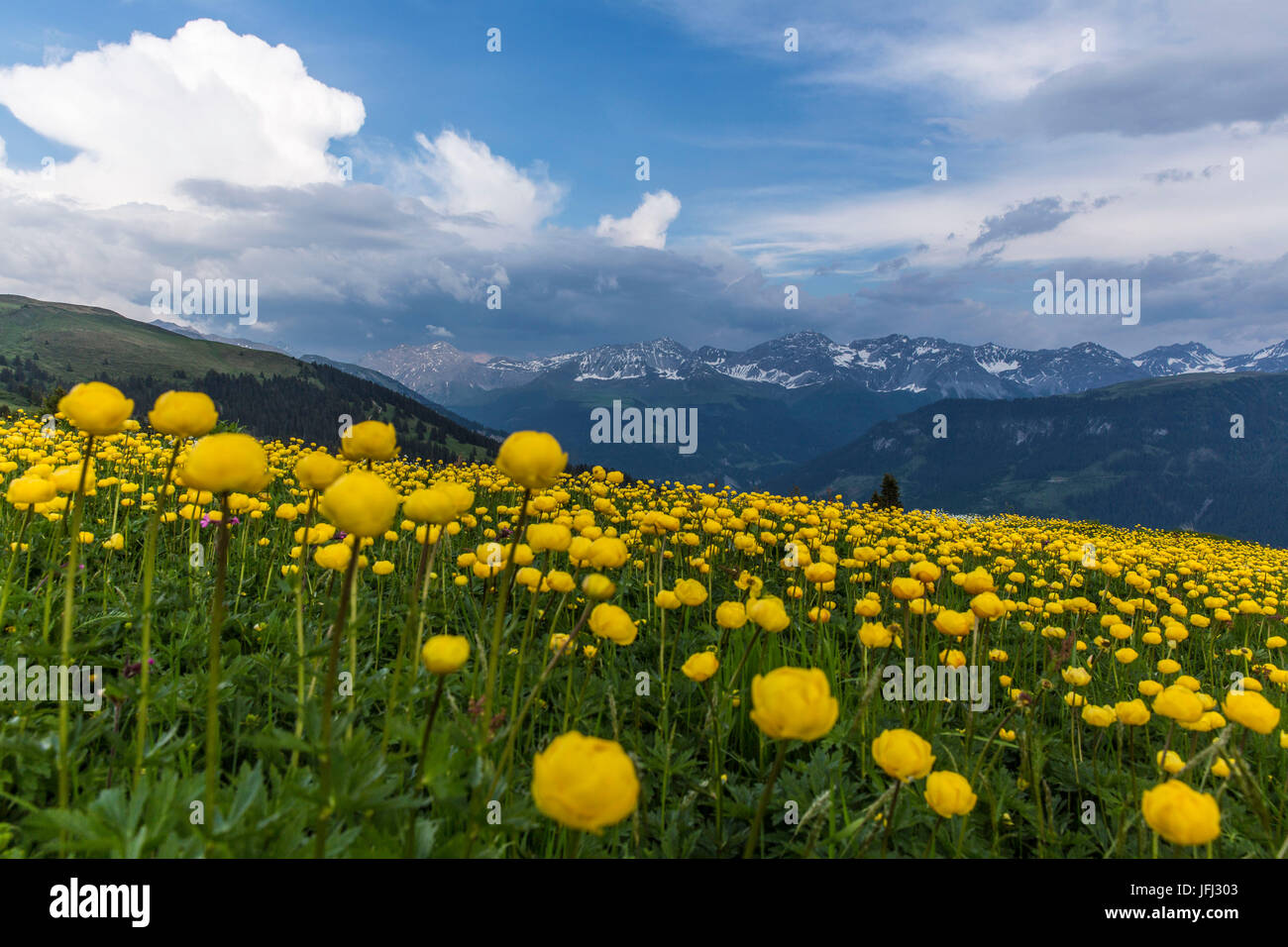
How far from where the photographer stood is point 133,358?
158000mm

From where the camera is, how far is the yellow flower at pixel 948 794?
173cm

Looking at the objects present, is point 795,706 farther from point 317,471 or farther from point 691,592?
point 317,471

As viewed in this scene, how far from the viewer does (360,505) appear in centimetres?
141

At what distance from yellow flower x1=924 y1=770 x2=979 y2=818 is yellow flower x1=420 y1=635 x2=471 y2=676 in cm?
137

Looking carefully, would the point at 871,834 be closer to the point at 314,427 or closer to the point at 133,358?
the point at 314,427

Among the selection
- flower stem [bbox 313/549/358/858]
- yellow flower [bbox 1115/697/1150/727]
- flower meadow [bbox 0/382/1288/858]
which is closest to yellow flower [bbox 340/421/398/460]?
flower meadow [bbox 0/382/1288/858]

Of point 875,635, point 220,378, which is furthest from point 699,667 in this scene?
point 220,378

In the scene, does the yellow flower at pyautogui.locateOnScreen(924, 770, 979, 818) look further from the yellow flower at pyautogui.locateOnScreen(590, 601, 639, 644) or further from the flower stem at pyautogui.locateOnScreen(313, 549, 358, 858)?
the flower stem at pyautogui.locateOnScreen(313, 549, 358, 858)

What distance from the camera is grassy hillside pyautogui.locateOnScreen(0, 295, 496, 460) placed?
95.6 m

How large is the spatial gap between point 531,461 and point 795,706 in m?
0.96

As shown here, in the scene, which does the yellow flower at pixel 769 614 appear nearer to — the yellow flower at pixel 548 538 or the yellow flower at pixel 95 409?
the yellow flower at pixel 548 538

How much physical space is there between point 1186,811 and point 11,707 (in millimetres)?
3961
